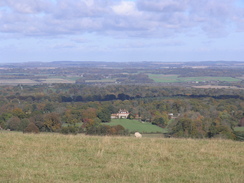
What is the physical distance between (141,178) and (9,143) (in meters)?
5.92

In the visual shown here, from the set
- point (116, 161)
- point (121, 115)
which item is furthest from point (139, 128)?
point (116, 161)

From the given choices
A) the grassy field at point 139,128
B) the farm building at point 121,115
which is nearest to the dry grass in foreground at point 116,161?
the grassy field at point 139,128

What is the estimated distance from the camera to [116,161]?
8922mm

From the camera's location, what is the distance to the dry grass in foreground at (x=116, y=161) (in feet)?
24.2

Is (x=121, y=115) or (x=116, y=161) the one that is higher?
(x=116, y=161)

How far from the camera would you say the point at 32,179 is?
7066 mm

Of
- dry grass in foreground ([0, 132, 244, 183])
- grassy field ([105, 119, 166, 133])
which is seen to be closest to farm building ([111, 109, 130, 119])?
grassy field ([105, 119, 166, 133])

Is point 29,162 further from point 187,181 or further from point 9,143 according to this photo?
point 187,181

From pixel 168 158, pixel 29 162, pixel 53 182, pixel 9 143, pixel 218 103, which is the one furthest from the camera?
pixel 218 103

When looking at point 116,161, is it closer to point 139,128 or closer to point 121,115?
point 139,128

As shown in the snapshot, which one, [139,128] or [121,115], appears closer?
[139,128]

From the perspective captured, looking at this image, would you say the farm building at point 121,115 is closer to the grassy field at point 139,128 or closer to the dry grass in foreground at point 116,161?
the grassy field at point 139,128

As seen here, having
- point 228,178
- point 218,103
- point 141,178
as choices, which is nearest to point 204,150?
point 228,178

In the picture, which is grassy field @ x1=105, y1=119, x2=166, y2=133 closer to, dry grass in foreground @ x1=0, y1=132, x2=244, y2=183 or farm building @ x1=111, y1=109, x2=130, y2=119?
farm building @ x1=111, y1=109, x2=130, y2=119
